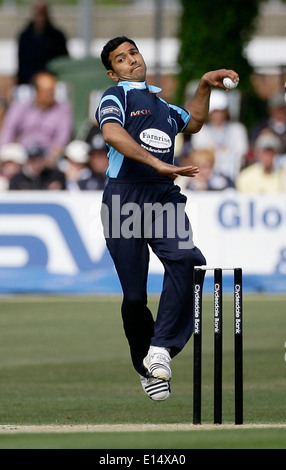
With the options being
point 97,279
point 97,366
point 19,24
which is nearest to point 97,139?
point 97,279

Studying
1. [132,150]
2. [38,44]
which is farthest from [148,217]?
[38,44]

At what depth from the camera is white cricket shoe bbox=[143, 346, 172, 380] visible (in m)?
8.07

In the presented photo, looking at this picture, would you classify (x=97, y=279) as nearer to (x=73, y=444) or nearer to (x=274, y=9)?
(x=73, y=444)

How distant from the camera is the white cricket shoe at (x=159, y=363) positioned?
8070mm

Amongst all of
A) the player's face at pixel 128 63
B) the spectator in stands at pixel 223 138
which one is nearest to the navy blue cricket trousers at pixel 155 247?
the player's face at pixel 128 63

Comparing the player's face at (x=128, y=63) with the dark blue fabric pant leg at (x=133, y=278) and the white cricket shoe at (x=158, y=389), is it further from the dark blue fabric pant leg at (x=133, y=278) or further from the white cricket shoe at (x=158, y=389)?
the white cricket shoe at (x=158, y=389)

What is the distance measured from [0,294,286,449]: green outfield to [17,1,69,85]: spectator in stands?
5.88m

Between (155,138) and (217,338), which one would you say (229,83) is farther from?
(217,338)

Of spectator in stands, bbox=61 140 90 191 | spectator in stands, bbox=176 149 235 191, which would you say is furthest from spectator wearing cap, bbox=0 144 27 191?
spectator in stands, bbox=176 149 235 191

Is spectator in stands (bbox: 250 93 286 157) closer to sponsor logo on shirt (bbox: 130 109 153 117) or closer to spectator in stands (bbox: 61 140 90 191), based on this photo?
spectator in stands (bbox: 61 140 90 191)
